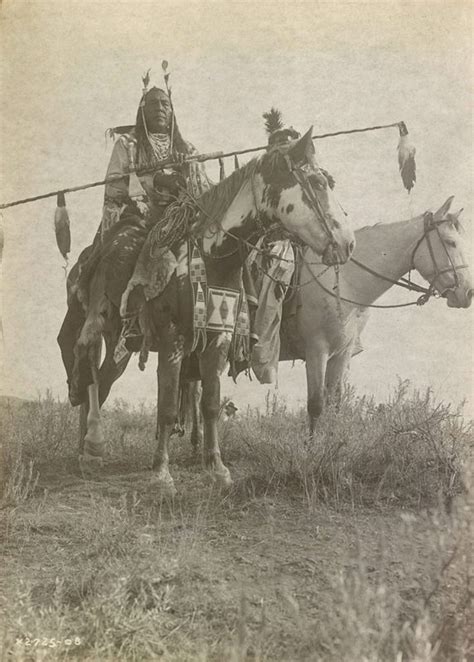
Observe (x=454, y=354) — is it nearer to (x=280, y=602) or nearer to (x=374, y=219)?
(x=374, y=219)

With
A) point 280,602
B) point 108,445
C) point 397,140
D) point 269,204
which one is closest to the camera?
point 280,602

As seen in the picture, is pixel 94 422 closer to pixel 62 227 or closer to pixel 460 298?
pixel 62 227

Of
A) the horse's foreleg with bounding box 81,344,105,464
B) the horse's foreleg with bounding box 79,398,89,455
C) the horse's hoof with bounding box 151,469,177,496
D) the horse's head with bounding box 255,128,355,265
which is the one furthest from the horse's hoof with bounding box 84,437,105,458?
the horse's head with bounding box 255,128,355,265

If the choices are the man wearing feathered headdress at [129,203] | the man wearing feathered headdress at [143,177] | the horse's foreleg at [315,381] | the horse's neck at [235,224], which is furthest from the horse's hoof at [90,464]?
the horse's neck at [235,224]

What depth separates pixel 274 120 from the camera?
522cm

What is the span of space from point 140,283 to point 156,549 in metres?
2.00

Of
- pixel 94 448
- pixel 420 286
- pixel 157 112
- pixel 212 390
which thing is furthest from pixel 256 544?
pixel 157 112

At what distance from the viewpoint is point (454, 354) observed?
5105 mm

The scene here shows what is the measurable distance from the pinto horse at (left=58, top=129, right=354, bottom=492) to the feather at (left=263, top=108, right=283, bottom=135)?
0.37 metres

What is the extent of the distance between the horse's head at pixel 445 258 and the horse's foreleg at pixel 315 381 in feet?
3.62

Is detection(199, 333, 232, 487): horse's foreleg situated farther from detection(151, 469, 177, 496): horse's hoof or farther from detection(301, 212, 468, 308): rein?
detection(301, 212, 468, 308): rein

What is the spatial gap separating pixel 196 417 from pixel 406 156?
2758mm

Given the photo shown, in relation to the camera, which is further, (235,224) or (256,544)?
(235,224)

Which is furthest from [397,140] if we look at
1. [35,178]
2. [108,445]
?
[108,445]
